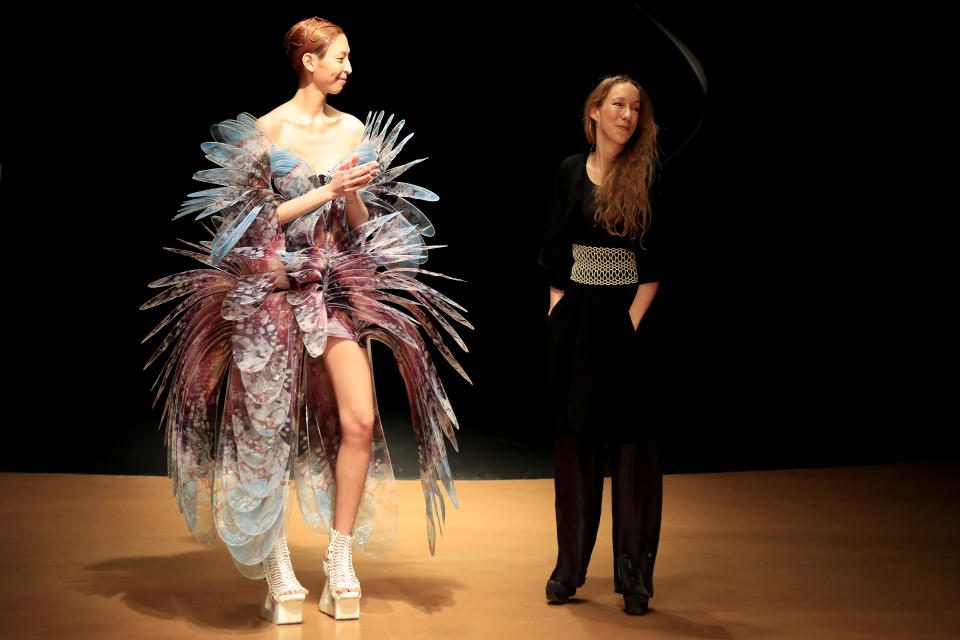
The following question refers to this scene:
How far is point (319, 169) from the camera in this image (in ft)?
10.9

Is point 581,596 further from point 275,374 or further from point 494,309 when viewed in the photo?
point 494,309

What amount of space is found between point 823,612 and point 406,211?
63.9 inches

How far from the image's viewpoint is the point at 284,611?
322cm

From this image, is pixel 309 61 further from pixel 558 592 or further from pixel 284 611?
pixel 558 592

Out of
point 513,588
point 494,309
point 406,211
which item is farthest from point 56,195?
point 513,588

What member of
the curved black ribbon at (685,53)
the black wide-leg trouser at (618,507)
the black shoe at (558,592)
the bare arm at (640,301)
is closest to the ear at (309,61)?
the bare arm at (640,301)

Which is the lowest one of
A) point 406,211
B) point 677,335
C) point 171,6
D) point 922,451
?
point 922,451

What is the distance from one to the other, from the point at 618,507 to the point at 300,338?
3.31 feet

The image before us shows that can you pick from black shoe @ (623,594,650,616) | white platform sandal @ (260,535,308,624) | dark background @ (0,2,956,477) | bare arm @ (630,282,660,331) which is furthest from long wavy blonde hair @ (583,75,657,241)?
dark background @ (0,2,956,477)

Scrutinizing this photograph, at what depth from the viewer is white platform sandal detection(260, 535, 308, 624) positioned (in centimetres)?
322

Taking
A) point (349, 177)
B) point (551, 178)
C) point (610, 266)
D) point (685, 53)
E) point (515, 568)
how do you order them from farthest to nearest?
point (551, 178) → point (685, 53) → point (515, 568) → point (610, 266) → point (349, 177)

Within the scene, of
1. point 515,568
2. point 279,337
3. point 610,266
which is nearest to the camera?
point 279,337

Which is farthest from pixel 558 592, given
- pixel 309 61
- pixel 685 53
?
pixel 685 53

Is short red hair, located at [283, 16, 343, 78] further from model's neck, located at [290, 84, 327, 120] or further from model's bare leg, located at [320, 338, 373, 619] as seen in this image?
model's bare leg, located at [320, 338, 373, 619]
